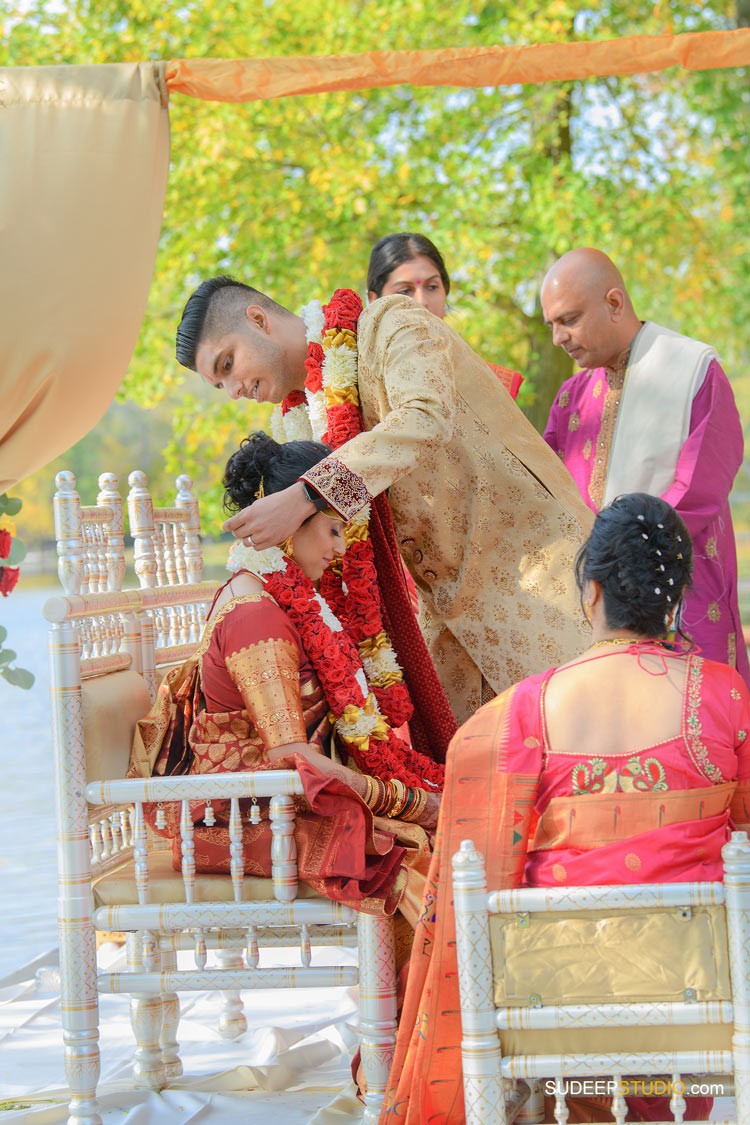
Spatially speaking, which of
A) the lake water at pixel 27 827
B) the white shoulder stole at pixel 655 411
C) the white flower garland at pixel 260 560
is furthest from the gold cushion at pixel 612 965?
the white shoulder stole at pixel 655 411

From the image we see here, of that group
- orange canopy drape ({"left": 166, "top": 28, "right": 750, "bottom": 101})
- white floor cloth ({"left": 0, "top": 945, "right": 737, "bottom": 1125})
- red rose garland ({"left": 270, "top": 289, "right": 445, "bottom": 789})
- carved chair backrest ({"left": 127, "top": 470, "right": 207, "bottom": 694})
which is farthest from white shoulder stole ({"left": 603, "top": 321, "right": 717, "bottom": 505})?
white floor cloth ({"left": 0, "top": 945, "right": 737, "bottom": 1125})

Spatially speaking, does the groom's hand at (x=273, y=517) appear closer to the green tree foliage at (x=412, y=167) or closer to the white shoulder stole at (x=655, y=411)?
the white shoulder stole at (x=655, y=411)

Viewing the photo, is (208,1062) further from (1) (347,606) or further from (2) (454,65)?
(2) (454,65)

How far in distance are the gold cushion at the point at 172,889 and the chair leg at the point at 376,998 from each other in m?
0.16

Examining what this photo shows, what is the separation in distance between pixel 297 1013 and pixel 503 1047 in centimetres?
209

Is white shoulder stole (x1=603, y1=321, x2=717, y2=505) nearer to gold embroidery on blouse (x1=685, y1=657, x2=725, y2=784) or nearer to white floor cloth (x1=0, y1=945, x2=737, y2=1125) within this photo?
gold embroidery on blouse (x1=685, y1=657, x2=725, y2=784)

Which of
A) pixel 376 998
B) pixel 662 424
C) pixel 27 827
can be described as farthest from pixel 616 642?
pixel 27 827

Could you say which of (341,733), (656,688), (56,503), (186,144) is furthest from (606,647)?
(186,144)

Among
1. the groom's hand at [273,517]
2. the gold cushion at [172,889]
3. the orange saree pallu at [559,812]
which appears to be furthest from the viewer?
the gold cushion at [172,889]

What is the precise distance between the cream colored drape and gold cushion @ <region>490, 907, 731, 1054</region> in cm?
170

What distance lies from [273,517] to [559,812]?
0.78m

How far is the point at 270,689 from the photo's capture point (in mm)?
2578

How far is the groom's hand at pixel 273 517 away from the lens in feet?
7.77

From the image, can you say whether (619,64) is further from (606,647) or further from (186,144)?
(186,144)
